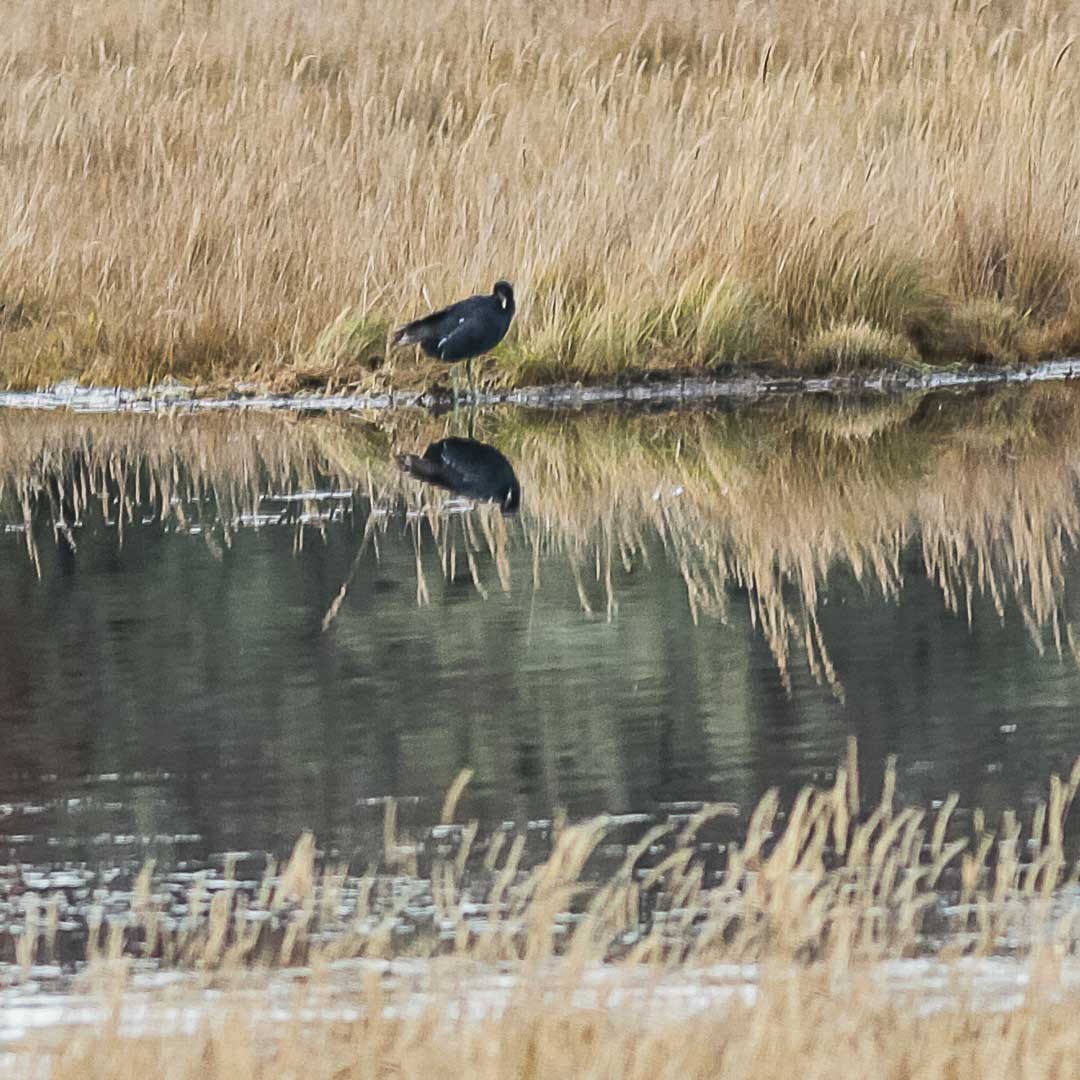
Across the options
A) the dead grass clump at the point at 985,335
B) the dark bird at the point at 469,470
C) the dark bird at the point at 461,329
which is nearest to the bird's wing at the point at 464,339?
the dark bird at the point at 461,329

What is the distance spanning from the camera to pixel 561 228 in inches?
485

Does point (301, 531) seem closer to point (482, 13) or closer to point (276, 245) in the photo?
point (276, 245)

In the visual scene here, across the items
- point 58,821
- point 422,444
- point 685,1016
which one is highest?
point 685,1016

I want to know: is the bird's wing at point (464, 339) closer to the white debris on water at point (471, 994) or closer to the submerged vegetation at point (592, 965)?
the submerged vegetation at point (592, 965)

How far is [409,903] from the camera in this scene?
4.28 m

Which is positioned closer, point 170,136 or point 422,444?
point 422,444

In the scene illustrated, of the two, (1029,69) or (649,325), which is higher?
(1029,69)

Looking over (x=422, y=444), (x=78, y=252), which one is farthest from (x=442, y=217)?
(x=422, y=444)

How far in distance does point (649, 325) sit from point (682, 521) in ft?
12.6

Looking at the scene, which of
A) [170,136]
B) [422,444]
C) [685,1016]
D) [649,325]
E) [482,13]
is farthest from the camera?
[482,13]

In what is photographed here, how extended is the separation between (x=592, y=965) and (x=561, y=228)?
28.5 feet

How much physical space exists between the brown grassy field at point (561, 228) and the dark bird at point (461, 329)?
795 mm

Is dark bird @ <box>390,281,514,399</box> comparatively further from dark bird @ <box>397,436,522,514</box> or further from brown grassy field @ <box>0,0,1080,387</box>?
brown grassy field @ <box>0,0,1080,387</box>

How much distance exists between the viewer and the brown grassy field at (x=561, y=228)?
12.0m
